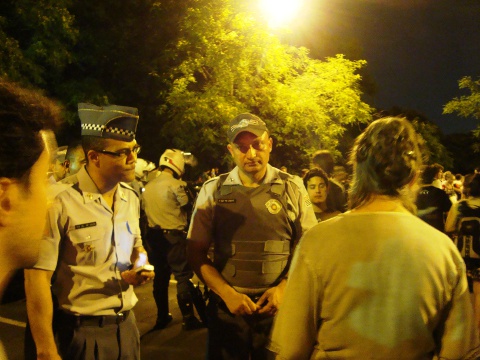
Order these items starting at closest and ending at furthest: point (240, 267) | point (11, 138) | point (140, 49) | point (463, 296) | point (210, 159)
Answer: point (11, 138), point (463, 296), point (240, 267), point (140, 49), point (210, 159)

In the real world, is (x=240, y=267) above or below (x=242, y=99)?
below

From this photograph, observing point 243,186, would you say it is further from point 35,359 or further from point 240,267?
point 35,359

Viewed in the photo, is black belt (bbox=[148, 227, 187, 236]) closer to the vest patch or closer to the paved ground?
the paved ground

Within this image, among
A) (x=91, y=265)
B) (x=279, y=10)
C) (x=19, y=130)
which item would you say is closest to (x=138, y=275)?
(x=91, y=265)

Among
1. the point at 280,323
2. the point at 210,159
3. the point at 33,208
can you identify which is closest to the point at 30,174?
the point at 33,208

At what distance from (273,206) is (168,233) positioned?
351 cm

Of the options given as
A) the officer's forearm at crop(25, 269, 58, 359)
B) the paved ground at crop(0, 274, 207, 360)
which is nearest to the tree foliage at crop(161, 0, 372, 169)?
the paved ground at crop(0, 274, 207, 360)

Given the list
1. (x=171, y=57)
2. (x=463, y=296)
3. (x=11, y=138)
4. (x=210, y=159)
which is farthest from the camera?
(x=210, y=159)

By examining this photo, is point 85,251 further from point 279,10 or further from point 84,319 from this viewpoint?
point 279,10

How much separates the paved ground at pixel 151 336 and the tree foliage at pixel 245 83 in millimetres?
8846

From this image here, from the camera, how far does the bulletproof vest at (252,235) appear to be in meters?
3.24

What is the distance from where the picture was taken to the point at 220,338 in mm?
3277

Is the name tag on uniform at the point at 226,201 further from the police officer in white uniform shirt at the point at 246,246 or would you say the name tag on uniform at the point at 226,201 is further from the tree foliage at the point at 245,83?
the tree foliage at the point at 245,83

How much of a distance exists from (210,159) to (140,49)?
5860mm
